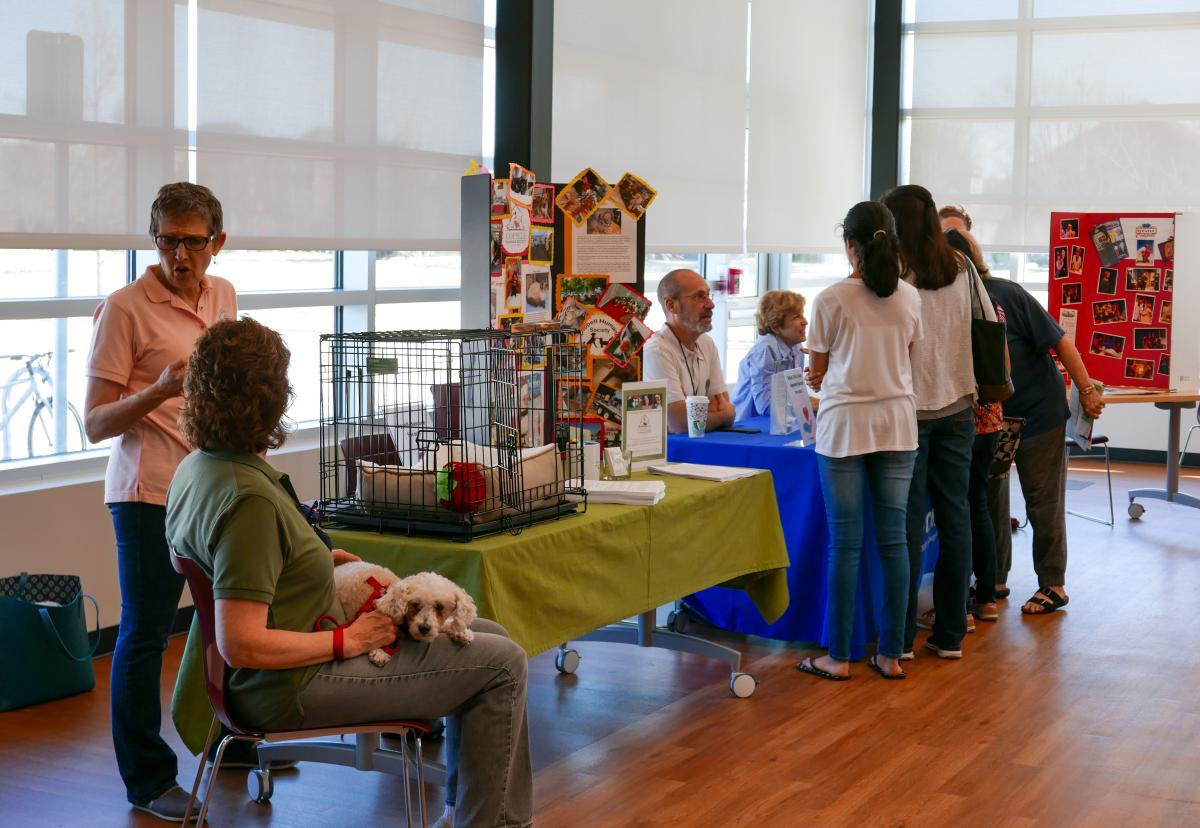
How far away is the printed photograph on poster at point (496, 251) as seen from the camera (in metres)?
3.82

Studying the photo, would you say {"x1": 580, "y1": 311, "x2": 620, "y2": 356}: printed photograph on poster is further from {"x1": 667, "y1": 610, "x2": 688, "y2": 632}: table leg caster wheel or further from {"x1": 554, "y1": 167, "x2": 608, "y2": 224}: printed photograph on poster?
{"x1": 667, "y1": 610, "x2": 688, "y2": 632}: table leg caster wheel

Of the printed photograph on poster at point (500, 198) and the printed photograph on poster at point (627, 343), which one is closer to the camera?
the printed photograph on poster at point (500, 198)

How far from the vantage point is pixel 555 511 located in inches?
124

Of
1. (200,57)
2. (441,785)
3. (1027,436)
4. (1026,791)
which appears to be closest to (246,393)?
(441,785)

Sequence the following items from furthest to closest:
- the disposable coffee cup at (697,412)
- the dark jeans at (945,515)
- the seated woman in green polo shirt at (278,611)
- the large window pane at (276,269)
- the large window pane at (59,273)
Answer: the large window pane at (276,269), the disposable coffee cup at (697,412), the large window pane at (59,273), the dark jeans at (945,515), the seated woman in green polo shirt at (278,611)

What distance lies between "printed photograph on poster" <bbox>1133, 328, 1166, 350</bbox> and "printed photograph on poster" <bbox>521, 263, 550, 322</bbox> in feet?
11.4

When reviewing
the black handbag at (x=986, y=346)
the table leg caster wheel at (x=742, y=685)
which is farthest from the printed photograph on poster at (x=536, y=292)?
the black handbag at (x=986, y=346)

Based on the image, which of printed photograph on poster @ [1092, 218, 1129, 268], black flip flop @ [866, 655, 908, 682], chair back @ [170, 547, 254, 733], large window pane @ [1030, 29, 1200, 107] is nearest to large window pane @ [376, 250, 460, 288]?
black flip flop @ [866, 655, 908, 682]

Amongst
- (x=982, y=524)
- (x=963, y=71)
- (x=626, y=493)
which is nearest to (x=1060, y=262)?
(x=982, y=524)

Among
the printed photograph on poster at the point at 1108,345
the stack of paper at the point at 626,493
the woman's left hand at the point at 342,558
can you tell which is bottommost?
the woman's left hand at the point at 342,558

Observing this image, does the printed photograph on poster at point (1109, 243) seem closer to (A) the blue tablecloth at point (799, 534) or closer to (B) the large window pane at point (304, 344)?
(A) the blue tablecloth at point (799, 534)

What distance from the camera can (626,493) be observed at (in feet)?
11.3

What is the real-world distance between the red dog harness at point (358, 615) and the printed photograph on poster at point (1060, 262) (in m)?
4.73

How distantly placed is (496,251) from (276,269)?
5.86 feet
